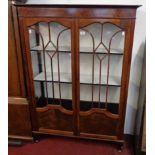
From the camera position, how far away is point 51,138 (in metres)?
2.29

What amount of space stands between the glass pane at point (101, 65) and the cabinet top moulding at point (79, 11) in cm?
13

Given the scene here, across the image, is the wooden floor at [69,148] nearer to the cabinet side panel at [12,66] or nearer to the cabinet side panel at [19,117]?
the cabinet side panel at [19,117]

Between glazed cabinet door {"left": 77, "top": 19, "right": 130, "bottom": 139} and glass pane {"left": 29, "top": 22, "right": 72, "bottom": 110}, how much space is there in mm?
169

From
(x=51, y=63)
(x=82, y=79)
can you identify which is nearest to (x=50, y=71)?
(x=51, y=63)

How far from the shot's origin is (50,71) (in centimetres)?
207

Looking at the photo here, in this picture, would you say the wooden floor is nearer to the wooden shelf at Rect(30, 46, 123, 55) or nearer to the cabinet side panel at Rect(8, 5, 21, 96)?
the cabinet side panel at Rect(8, 5, 21, 96)

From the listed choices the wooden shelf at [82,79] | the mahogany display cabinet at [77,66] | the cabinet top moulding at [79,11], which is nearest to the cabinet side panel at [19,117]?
the mahogany display cabinet at [77,66]

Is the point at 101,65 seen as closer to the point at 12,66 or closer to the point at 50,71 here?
the point at 50,71

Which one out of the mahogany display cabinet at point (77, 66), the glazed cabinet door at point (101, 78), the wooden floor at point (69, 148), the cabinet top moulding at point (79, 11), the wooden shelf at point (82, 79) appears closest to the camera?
the cabinet top moulding at point (79, 11)

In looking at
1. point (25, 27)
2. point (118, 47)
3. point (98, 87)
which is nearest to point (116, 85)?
point (98, 87)

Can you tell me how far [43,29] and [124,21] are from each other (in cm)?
84

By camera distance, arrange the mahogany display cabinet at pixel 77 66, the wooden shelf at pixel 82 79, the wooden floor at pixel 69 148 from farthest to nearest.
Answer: the wooden floor at pixel 69 148
the wooden shelf at pixel 82 79
the mahogany display cabinet at pixel 77 66

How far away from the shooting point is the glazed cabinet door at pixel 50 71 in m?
1.78
